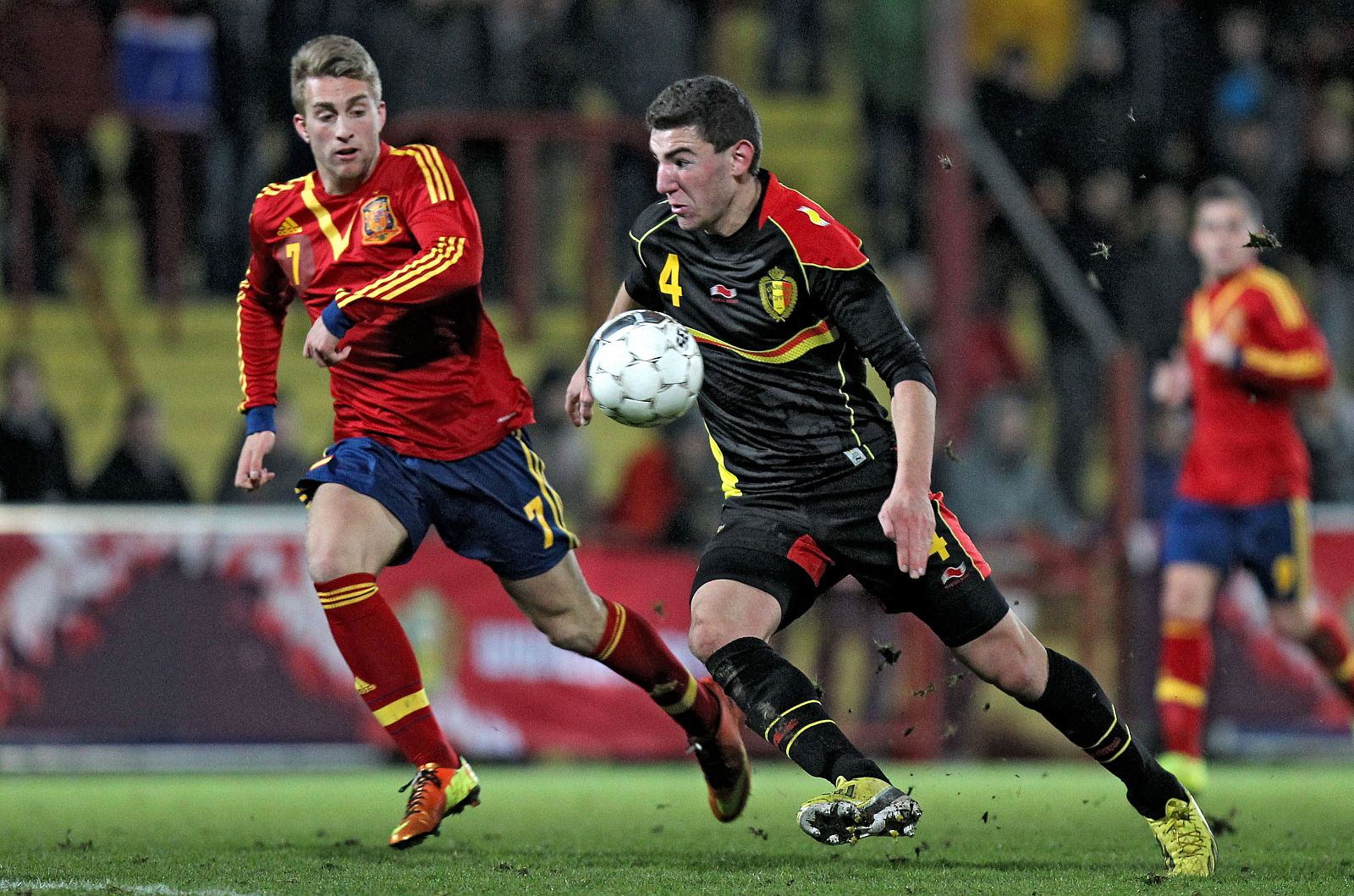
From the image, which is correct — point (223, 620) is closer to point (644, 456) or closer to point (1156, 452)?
point (644, 456)

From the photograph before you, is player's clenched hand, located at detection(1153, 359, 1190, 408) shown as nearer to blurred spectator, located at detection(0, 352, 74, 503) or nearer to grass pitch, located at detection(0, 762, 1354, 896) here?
grass pitch, located at detection(0, 762, 1354, 896)

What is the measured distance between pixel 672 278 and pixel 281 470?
5928 mm

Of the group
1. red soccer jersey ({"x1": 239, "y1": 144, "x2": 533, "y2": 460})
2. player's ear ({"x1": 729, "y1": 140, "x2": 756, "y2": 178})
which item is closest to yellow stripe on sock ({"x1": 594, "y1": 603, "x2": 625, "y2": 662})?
red soccer jersey ({"x1": 239, "y1": 144, "x2": 533, "y2": 460})

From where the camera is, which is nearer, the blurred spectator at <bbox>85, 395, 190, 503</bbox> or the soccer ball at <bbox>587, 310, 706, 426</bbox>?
the soccer ball at <bbox>587, 310, 706, 426</bbox>

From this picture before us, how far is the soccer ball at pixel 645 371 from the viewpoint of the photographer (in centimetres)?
483

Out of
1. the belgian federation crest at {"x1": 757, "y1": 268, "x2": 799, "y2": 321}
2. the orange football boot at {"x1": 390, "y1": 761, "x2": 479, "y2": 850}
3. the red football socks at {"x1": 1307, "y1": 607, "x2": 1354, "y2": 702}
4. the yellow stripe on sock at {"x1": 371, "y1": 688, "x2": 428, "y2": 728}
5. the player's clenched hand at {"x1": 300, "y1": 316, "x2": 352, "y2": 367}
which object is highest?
the belgian federation crest at {"x1": 757, "y1": 268, "x2": 799, "y2": 321}

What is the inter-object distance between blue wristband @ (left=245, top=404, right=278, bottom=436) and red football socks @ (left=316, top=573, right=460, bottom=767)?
0.60 meters

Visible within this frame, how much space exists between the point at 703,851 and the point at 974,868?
875mm

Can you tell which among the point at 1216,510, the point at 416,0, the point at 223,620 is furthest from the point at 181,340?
the point at 1216,510

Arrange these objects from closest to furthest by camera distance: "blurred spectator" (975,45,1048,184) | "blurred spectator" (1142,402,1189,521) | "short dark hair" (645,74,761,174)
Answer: "short dark hair" (645,74,761,174)
"blurred spectator" (1142,402,1189,521)
"blurred spectator" (975,45,1048,184)

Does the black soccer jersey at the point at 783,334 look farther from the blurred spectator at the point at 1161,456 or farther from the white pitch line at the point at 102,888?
the blurred spectator at the point at 1161,456

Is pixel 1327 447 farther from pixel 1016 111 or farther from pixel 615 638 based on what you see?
pixel 615 638

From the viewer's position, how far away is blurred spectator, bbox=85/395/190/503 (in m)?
10.5

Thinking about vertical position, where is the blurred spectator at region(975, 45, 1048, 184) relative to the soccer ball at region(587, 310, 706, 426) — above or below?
above
